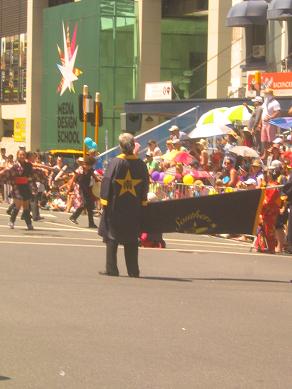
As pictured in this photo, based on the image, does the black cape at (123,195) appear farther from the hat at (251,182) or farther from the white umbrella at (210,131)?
the white umbrella at (210,131)

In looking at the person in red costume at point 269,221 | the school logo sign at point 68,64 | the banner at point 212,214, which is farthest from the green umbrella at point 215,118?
the school logo sign at point 68,64

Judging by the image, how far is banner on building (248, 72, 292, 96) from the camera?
3052 centimetres

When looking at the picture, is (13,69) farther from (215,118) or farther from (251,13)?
(215,118)

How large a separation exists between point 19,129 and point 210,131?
29797mm

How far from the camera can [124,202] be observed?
47.5ft

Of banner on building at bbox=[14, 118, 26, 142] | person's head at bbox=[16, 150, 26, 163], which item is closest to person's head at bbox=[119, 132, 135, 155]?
person's head at bbox=[16, 150, 26, 163]

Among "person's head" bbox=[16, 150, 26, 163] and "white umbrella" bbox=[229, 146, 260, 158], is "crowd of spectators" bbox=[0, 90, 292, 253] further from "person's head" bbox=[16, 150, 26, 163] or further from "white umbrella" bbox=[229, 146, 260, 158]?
"person's head" bbox=[16, 150, 26, 163]

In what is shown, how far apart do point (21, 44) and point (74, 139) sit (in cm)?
1067

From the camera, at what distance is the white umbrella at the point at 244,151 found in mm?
24219

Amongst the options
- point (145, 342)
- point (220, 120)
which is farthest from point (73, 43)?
point (145, 342)

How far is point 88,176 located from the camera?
2716 cm

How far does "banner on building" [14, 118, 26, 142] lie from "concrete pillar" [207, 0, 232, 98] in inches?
699

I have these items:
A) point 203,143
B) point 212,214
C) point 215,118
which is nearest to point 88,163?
point 203,143

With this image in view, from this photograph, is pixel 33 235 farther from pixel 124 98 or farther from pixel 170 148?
pixel 124 98
